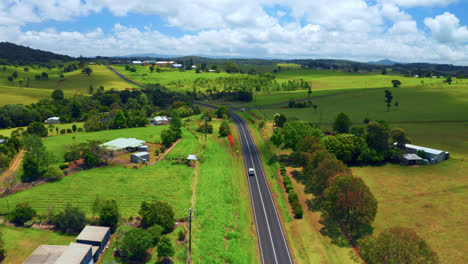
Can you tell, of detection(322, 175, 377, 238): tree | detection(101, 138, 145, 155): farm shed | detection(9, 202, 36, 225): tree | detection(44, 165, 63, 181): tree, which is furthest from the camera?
detection(101, 138, 145, 155): farm shed

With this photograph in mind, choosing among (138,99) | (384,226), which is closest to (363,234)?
(384,226)

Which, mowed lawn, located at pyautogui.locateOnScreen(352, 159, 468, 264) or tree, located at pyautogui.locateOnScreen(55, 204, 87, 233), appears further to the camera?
tree, located at pyautogui.locateOnScreen(55, 204, 87, 233)

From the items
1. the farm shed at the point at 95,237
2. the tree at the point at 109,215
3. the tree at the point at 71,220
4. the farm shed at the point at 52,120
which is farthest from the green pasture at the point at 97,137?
the farm shed at the point at 95,237

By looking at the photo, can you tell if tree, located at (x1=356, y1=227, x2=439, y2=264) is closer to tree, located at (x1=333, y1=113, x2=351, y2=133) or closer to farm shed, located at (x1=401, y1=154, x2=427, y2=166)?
farm shed, located at (x1=401, y1=154, x2=427, y2=166)

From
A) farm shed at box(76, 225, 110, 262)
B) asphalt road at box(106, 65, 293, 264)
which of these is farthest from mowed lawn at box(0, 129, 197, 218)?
asphalt road at box(106, 65, 293, 264)

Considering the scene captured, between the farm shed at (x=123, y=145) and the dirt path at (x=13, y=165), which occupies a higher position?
the farm shed at (x=123, y=145)

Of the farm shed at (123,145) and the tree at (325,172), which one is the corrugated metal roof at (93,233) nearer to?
the farm shed at (123,145)

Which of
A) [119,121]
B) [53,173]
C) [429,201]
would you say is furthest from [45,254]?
[119,121]
